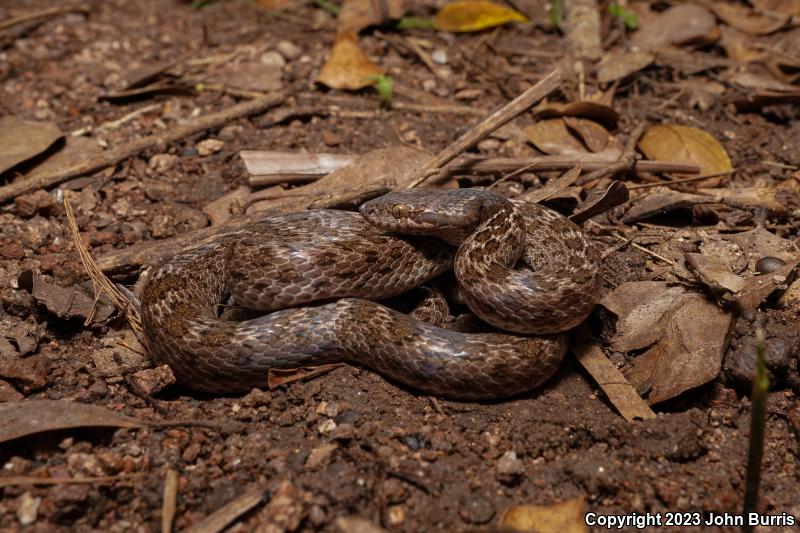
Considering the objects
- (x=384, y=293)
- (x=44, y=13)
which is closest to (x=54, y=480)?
(x=384, y=293)

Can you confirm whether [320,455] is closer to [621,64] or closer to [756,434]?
[756,434]

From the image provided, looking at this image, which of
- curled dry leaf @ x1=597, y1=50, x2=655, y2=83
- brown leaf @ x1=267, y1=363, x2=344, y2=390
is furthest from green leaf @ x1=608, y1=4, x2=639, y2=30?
brown leaf @ x1=267, y1=363, x2=344, y2=390

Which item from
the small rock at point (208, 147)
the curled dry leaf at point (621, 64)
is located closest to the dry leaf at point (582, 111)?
the curled dry leaf at point (621, 64)

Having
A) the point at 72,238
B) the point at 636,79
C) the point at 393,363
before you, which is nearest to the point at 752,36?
the point at 636,79

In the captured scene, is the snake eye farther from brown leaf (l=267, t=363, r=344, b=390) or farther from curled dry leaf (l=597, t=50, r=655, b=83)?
curled dry leaf (l=597, t=50, r=655, b=83)

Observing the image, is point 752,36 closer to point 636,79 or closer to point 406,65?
point 636,79
